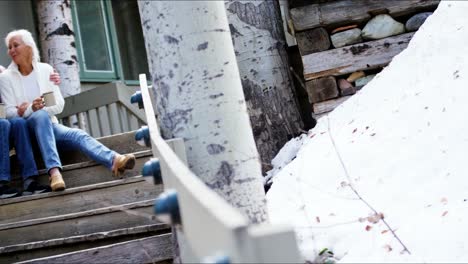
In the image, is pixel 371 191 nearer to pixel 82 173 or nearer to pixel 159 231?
pixel 159 231

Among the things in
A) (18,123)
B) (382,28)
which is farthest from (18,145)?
(382,28)

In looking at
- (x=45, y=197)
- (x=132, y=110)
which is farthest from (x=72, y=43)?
(x=45, y=197)

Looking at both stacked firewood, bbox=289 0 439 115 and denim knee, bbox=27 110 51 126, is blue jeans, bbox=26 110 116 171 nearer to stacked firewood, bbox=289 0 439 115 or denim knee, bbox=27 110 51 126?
denim knee, bbox=27 110 51 126

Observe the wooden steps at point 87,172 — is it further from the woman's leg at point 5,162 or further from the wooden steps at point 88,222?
the woman's leg at point 5,162

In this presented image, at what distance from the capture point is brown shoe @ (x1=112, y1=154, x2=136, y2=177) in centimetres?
429

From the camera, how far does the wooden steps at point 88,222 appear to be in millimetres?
3488

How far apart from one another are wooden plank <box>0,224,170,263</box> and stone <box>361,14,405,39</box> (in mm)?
2526

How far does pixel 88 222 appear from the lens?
157 inches

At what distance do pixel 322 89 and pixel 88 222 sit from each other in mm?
2232

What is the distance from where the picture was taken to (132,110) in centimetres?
636

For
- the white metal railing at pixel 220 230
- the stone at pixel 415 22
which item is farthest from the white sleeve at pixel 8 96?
the white metal railing at pixel 220 230

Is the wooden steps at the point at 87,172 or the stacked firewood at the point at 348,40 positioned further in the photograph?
the stacked firewood at the point at 348,40

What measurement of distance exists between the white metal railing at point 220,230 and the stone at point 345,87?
3.73 m

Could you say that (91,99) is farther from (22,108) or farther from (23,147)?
(23,147)
